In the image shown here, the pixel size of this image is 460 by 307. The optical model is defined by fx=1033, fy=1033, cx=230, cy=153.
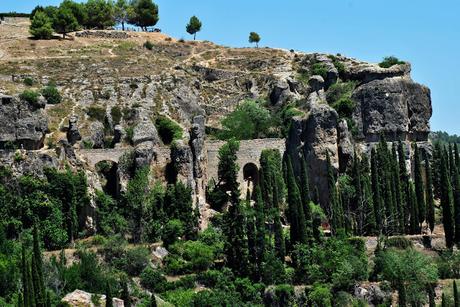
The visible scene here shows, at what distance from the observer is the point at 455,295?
6688 centimetres

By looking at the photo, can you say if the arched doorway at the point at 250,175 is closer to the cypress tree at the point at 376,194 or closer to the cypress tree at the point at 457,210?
the cypress tree at the point at 376,194

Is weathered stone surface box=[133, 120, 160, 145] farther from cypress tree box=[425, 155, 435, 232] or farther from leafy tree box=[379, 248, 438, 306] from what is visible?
leafy tree box=[379, 248, 438, 306]

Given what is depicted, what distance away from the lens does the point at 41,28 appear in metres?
124

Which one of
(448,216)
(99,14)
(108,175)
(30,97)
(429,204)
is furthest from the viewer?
(99,14)

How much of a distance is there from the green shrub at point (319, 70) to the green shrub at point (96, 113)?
80.9ft

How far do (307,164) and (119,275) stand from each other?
2302 centimetres

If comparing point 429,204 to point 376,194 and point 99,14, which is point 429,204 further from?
point 99,14

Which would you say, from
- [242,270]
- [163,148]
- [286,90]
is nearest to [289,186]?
[242,270]

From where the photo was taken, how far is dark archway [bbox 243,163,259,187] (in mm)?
92681

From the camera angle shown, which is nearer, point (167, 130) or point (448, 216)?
point (448, 216)

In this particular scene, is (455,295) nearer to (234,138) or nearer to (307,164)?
(307,164)

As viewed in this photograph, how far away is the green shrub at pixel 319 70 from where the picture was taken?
110375 mm

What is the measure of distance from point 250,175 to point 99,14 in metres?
49.7

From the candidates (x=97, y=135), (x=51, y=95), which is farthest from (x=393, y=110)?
(x=51, y=95)
